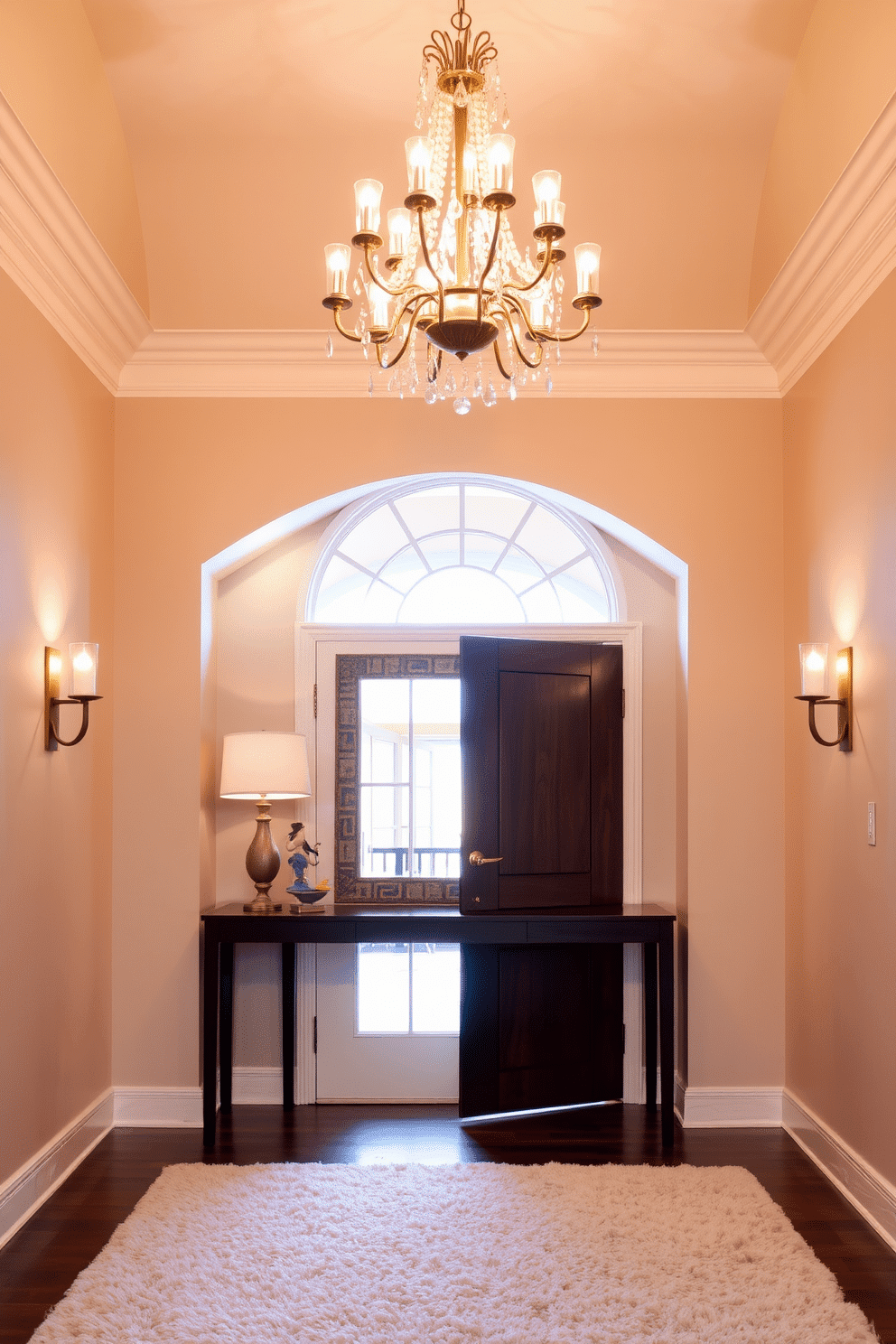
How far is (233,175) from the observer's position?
420cm

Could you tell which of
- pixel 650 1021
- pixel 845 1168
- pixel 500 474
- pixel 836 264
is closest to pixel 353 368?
pixel 500 474

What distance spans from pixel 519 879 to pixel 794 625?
5.18 feet

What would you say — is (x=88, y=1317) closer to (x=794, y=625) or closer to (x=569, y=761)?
(x=569, y=761)

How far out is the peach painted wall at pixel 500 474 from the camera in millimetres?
4496

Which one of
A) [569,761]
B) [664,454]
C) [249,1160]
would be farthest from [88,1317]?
[664,454]

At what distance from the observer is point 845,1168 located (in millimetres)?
3727

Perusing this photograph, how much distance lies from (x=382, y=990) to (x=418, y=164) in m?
3.58

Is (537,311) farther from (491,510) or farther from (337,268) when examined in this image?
(491,510)

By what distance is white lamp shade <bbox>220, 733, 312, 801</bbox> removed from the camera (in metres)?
4.44

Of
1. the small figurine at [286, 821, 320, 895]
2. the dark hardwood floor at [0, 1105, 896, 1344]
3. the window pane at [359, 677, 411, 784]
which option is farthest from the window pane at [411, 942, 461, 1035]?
the window pane at [359, 677, 411, 784]

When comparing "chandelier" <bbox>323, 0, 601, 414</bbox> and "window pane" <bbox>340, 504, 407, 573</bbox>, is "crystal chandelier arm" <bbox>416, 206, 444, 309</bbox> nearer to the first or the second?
"chandelier" <bbox>323, 0, 601, 414</bbox>

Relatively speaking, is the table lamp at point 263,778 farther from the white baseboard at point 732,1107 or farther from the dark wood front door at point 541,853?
the white baseboard at point 732,1107

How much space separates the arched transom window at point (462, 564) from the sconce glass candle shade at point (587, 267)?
7.56ft

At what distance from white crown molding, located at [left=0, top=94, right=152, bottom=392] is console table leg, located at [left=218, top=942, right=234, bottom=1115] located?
248cm
